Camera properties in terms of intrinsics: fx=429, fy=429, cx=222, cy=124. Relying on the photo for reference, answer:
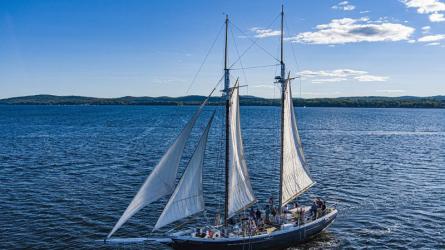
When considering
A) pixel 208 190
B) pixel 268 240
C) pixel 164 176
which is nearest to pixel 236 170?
pixel 268 240

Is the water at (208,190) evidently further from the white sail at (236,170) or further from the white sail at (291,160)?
the white sail at (236,170)

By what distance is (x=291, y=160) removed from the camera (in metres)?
38.3

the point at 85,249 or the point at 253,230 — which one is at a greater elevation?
the point at 253,230

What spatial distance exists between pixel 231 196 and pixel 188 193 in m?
4.24

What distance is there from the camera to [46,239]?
34531 millimetres

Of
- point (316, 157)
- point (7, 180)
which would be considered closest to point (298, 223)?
point (7, 180)

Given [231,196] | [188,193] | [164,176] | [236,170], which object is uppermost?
[164,176]

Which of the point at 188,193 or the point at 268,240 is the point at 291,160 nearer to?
the point at 268,240

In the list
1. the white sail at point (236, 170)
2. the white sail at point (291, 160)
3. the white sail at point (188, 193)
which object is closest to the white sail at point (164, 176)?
the white sail at point (188, 193)

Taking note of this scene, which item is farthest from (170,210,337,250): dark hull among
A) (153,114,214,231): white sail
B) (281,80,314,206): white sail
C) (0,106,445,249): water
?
(281,80,314,206): white sail

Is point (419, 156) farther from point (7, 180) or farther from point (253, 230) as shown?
point (7, 180)

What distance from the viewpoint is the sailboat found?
88.1 feet

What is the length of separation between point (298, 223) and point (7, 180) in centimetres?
3817

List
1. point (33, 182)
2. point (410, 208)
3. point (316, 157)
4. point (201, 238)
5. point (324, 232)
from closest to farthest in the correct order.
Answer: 1. point (201, 238)
2. point (324, 232)
3. point (410, 208)
4. point (33, 182)
5. point (316, 157)
